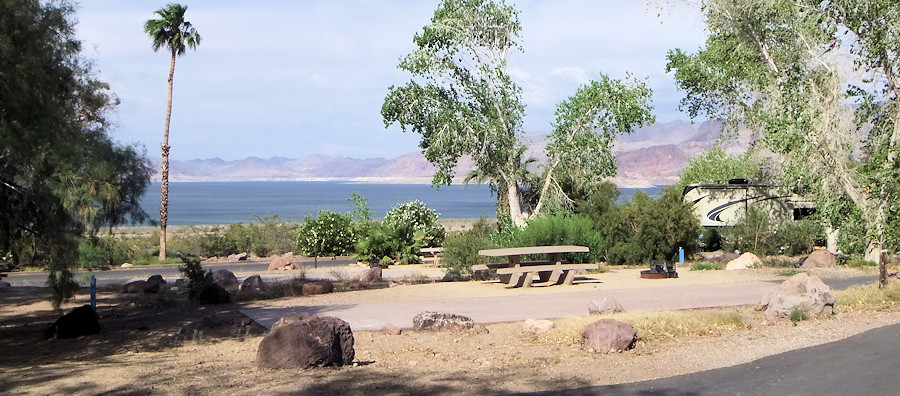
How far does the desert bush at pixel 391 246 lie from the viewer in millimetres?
26641

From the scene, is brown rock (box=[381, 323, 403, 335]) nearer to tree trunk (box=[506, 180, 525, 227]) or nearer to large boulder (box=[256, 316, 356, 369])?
large boulder (box=[256, 316, 356, 369])

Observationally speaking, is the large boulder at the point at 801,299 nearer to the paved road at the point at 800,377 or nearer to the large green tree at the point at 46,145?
the paved road at the point at 800,377

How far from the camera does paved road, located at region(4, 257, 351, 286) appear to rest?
22375 mm

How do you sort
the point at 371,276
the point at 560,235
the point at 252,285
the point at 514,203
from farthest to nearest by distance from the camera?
the point at 514,203 < the point at 560,235 < the point at 371,276 < the point at 252,285

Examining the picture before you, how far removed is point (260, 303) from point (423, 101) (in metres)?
8.68

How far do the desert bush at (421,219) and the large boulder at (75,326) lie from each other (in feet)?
55.3

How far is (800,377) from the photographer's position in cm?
816

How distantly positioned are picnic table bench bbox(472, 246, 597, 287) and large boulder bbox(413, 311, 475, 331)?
5.85m

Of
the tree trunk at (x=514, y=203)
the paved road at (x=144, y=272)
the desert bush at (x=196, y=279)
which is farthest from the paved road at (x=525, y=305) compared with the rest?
the paved road at (x=144, y=272)

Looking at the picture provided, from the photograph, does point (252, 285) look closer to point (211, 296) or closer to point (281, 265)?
Result: point (211, 296)

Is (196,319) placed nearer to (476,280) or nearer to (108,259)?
(476,280)

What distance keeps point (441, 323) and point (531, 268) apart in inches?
257

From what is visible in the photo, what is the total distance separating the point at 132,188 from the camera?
15.5 meters

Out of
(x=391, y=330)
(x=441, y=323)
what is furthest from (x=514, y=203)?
(x=391, y=330)
